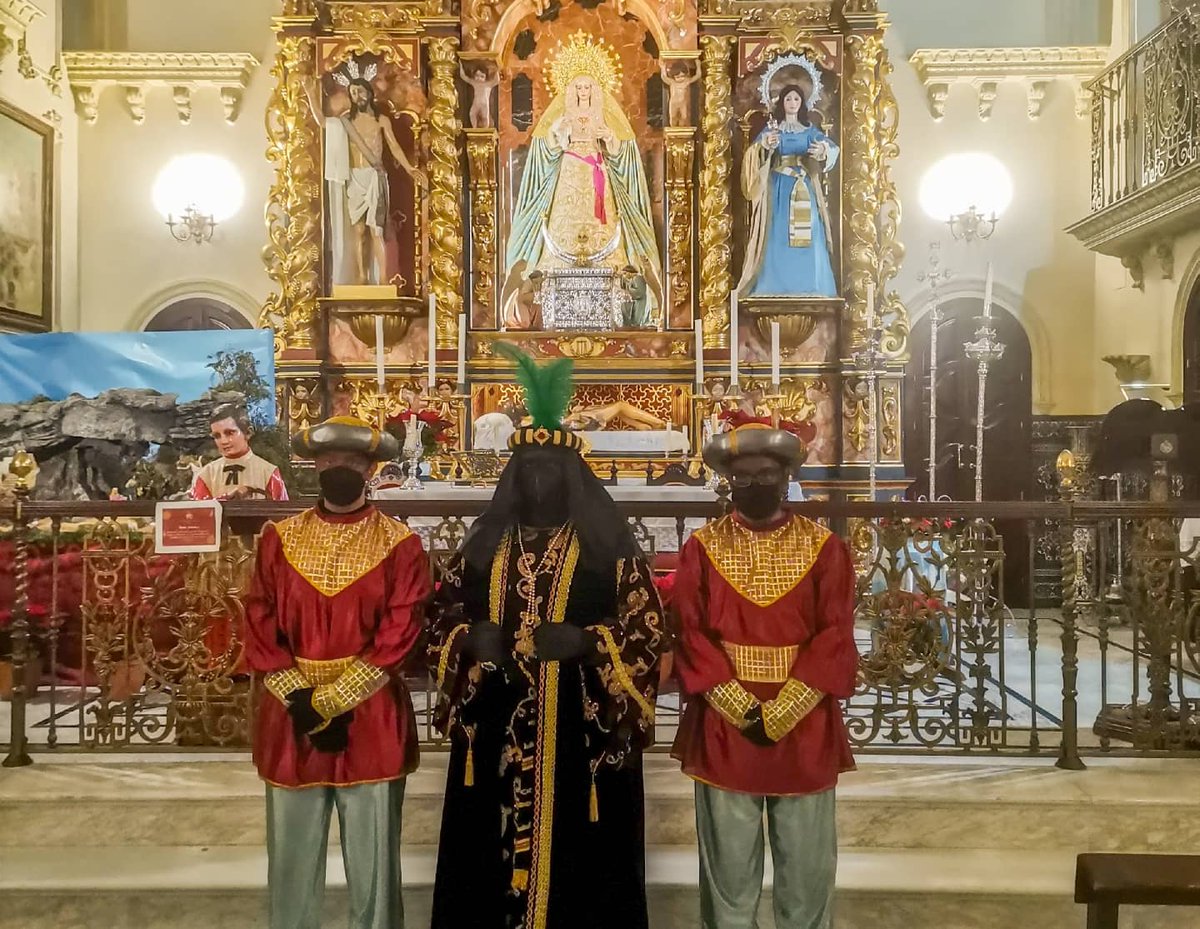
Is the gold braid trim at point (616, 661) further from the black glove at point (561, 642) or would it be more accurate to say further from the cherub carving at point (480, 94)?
the cherub carving at point (480, 94)

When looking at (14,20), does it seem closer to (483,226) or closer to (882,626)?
(483,226)

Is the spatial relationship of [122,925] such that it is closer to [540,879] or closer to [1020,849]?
[540,879]

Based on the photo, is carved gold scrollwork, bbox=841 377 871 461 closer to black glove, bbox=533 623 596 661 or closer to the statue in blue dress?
the statue in blue dress

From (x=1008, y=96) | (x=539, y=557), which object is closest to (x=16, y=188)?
(x=539, y=557)

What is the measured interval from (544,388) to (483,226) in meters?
6.04

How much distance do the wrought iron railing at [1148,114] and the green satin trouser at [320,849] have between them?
7.96 meters

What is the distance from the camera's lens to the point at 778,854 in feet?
9.73

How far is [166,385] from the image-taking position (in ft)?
28.5

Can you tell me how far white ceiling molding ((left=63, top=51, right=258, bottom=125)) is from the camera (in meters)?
10.5

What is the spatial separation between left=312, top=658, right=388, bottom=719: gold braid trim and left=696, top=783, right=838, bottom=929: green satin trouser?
1050mm

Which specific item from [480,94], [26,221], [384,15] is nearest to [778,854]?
[480,94]

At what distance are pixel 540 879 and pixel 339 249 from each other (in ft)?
21.7

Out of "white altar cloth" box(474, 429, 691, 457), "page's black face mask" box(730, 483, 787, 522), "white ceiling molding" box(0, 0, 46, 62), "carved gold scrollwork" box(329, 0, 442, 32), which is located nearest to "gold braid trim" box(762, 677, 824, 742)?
"page's black face mask" box(730, 483, 787, 522)

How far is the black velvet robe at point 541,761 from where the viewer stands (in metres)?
2.86
